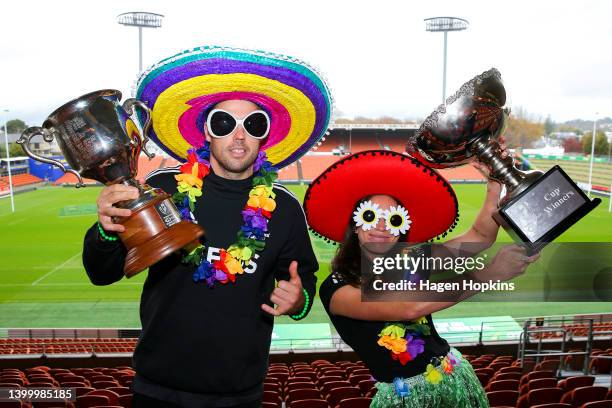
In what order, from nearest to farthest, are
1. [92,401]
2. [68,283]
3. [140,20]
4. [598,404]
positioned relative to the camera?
[598,404]
[92,401]
[68,283]
[140,20]

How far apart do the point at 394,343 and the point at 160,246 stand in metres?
1.14

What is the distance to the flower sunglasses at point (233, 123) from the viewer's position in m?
2.35

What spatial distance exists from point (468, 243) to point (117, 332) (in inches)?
388

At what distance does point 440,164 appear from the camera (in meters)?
2.48

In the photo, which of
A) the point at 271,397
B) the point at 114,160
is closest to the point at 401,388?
the point at 114,160

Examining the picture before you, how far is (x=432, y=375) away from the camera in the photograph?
2.42m

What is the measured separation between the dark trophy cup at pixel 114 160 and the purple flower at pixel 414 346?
1.11 meters

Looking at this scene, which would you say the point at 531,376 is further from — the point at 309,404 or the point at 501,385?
the point at 309,404

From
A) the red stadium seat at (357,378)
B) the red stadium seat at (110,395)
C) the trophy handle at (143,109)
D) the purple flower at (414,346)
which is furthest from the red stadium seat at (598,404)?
the red stadium seat at (110,395)

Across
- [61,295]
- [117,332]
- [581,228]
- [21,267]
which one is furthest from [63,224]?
[581,228]

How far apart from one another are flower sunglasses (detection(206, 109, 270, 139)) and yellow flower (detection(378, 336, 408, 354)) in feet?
3.62

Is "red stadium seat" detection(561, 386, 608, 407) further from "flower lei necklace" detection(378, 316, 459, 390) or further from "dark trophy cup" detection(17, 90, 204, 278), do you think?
"dark trophy cup" detection(17, 90, 204, 278)

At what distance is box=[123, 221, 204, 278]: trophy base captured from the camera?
1914 millimetres

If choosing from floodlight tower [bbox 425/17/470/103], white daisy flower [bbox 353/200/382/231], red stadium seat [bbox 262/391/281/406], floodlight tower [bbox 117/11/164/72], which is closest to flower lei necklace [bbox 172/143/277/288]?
white daisy flower [bbox 353/200/382/231]
